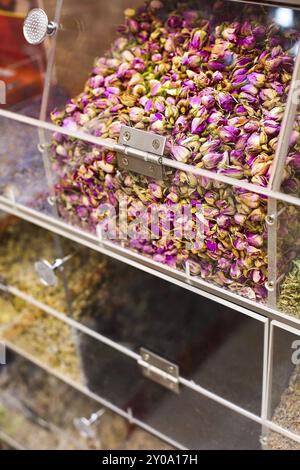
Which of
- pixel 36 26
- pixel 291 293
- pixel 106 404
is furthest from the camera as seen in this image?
pixel 106 404

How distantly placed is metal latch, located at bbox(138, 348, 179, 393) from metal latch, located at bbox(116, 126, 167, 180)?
0.48 m

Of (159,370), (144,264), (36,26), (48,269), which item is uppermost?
(36,26)

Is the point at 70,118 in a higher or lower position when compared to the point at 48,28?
lower

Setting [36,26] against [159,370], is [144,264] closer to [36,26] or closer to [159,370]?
[159,370]

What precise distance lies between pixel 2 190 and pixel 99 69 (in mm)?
406

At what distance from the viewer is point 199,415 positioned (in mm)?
1355

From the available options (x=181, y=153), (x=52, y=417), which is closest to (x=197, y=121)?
(x=181, y=153)

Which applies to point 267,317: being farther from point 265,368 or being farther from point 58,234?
point 58,234

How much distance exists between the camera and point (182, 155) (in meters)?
1.00

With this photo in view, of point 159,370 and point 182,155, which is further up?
point 182,155

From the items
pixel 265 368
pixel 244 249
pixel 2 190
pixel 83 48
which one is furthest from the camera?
pixel 2 190

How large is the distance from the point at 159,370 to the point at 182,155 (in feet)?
1.85
